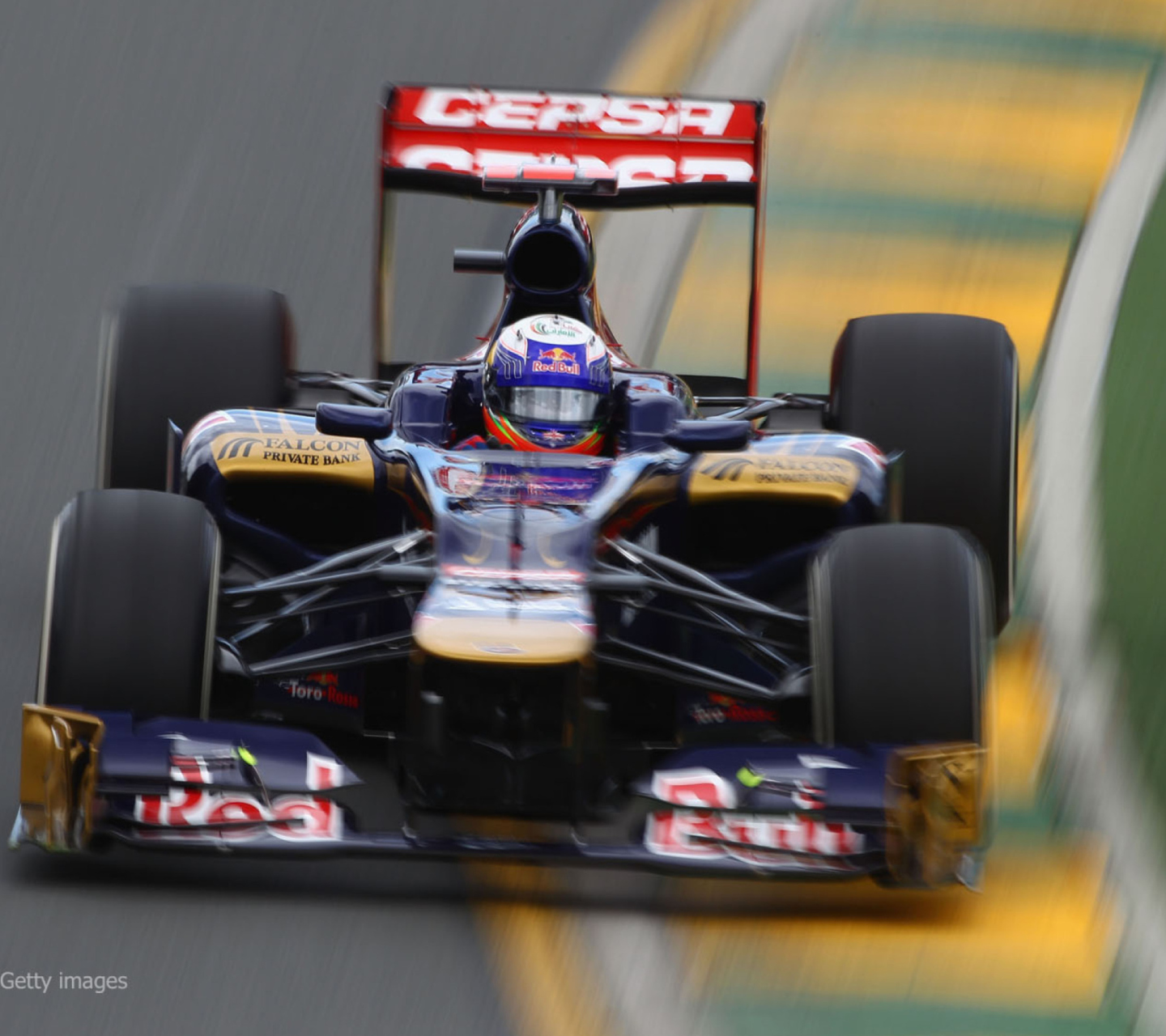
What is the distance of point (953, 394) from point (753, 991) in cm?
355

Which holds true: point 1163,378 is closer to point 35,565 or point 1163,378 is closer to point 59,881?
point 35,565

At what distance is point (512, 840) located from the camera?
22.0 feet

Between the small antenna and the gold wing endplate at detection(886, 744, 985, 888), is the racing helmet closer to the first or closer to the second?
the small antenna

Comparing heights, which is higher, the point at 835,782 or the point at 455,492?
the point at 455,492

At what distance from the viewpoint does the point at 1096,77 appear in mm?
16781

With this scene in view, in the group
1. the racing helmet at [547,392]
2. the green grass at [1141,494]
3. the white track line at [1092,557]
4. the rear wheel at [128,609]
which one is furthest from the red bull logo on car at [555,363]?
the green grass at [1141,494]

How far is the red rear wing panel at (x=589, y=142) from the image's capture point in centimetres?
1008

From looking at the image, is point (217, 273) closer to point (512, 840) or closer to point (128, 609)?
point (128, 609)

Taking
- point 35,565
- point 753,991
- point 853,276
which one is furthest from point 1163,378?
point 753,991

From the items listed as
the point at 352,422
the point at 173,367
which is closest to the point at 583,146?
the point at 173,367

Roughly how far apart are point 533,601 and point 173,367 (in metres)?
2.96

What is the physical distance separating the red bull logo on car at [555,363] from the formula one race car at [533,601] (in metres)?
0.01

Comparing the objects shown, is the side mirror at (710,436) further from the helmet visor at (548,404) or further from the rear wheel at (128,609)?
the rear wheel at (128,609)

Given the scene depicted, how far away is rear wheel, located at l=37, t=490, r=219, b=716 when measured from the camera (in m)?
6.91
